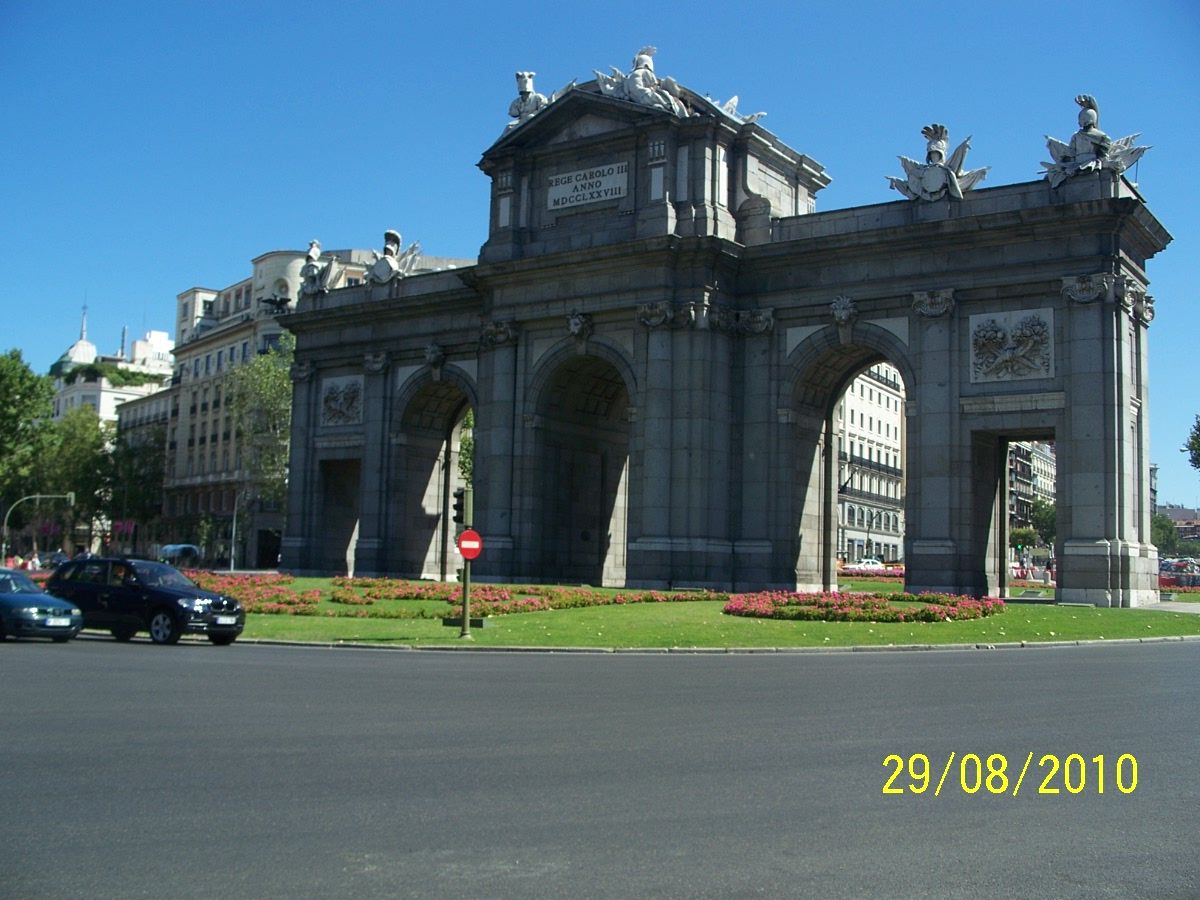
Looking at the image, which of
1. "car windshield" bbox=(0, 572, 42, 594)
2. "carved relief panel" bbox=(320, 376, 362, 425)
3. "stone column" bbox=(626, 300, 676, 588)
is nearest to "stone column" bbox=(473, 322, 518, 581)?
"stone column" bbox=(626, 300, 676, 588)

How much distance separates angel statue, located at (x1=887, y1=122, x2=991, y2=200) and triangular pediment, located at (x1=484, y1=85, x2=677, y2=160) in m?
9.63

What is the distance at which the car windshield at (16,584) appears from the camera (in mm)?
27922

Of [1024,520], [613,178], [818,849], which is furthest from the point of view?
[1024,520]

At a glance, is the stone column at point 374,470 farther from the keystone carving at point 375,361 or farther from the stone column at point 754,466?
the stone column at point 754,466

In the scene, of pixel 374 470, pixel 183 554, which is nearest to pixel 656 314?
pixel 374 470

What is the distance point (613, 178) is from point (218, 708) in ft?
123

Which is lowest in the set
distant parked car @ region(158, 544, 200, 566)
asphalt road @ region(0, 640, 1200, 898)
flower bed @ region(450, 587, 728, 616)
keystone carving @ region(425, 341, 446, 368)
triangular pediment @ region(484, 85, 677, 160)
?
asphalt road @ region(0, 640, 1200, 898)

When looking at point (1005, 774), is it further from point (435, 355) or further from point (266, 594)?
point (435, 355)

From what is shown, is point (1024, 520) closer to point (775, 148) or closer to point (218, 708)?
point (775, 148)

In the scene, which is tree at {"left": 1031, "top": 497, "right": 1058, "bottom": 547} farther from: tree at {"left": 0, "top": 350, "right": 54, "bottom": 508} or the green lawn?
the green lawn

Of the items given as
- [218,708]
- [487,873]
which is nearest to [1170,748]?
[487,873]

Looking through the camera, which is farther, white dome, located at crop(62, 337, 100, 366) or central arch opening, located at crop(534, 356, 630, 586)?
white dome, located at crop(62, 337, 100, 366)

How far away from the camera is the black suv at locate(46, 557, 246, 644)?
27.3 m

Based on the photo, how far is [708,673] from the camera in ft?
69.8
